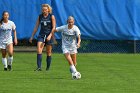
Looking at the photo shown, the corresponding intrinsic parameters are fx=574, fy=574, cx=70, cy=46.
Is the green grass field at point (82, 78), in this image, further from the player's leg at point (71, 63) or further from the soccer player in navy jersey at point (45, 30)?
the soccer player in navy jersey at point (45, 30)

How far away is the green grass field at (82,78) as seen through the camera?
11594mm

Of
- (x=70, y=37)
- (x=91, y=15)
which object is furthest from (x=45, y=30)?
(x=91, y=15)

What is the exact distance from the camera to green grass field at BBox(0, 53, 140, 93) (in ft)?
38.0

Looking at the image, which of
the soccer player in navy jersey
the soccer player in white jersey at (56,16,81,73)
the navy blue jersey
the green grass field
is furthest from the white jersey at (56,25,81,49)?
the navy blue jersey

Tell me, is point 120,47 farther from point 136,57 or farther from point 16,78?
point 16,78

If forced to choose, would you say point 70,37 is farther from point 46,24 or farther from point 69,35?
point 46,24

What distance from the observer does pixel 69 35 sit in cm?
1448

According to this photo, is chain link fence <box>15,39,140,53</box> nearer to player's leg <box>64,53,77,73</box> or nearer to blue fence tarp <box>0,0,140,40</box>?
blue fence tarp <box>0,0,140,40</box>

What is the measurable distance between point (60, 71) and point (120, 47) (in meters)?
8.84

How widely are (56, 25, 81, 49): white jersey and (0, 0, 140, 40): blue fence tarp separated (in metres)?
9.61

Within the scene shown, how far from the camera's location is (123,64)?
19.1 m

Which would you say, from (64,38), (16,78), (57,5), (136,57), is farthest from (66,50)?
(57,5)

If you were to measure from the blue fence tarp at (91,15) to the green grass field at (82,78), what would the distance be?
Answer: 291 centimetres

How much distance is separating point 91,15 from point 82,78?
10.5 meters
